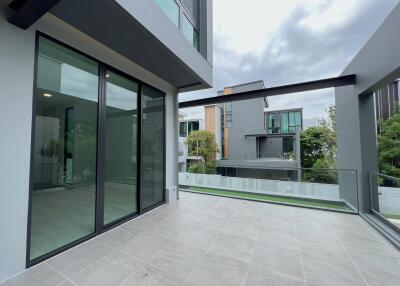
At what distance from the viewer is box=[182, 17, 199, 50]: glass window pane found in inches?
166

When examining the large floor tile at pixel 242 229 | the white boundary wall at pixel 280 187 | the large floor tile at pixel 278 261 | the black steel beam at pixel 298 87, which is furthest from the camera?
the black steel beam at pixel 298 87

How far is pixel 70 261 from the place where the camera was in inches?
89.4

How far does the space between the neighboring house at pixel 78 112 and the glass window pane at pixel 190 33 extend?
2.6 inches

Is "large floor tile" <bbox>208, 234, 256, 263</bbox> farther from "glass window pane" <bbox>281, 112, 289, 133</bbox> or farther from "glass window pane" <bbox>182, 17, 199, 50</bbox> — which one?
"glass window pane" <bbox>281, 112, 289, 133</bbox>

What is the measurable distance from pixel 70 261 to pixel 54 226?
59 cm

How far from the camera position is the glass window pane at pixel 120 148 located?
3.28 meters

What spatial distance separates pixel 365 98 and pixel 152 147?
15.9 feet

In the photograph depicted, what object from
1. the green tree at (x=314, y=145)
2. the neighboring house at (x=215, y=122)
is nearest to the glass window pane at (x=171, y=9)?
the neighboring house at (x=215, y=122)

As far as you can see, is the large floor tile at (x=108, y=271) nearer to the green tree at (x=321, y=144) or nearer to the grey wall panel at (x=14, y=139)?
the grey wall panel at (x=14, y=139)

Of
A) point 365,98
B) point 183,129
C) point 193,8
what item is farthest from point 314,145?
point 193,8

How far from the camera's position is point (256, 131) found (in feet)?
53.2

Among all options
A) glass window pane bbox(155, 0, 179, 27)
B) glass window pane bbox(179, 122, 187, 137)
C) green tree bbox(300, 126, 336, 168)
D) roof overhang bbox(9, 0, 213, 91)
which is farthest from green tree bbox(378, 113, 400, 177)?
glass window pane bbox(179, 122, 187, 137)

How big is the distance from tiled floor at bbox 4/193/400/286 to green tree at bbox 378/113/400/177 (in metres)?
6.70

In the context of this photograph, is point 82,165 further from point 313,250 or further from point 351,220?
point 351,220
